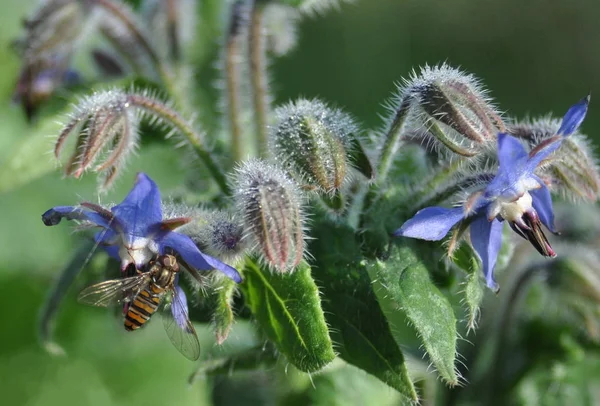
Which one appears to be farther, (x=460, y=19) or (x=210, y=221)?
(x=460, y=19)

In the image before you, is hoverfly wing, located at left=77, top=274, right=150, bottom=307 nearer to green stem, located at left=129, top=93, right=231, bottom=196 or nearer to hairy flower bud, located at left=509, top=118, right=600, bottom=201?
green stem, located at left=129, top=93, right=231, bottom=196

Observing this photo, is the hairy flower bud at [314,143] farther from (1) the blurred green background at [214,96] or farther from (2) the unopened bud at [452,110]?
(1) the blurred green background at [214,96]

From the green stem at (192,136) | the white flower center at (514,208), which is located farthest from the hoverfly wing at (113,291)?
the white flower center at (514,208)

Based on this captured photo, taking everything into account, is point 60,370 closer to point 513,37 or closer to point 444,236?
point 444,236

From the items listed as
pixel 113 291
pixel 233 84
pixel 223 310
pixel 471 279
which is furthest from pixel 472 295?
pixel 233 84

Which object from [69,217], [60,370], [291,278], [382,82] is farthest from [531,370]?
[382,82]

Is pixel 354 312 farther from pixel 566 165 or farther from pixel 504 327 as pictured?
pixel 504 327
